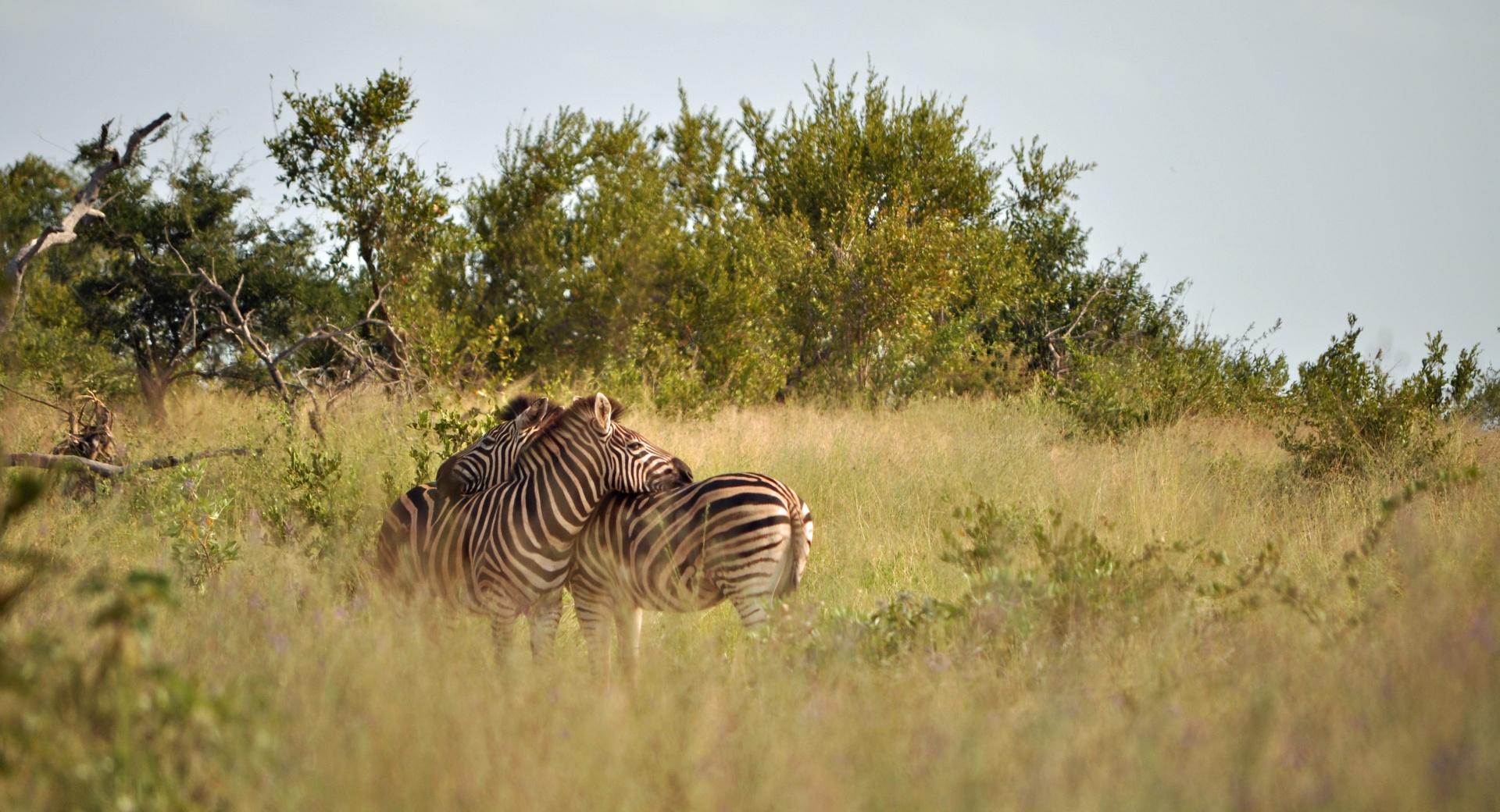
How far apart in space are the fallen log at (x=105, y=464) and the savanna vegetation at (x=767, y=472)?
107mm

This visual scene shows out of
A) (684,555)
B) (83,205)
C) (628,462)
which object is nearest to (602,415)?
(628,462)

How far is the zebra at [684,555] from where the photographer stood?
540 centimetres

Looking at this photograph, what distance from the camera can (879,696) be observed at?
11.8ft

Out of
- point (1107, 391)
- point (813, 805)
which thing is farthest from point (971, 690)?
point (1107, 391)

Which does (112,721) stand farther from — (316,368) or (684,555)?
(316,368)

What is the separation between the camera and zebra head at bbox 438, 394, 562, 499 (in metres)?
6.09

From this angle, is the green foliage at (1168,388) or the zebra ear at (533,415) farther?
the green foliage at (1168,388)

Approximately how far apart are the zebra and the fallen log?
14.5 feet

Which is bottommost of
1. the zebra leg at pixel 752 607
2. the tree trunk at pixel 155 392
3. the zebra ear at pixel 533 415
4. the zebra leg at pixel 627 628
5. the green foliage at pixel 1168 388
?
the zebra leg at pixel 627 628

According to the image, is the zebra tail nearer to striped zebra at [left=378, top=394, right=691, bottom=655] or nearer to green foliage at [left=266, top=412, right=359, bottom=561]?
striped zebra at [left=378, top=394, right=691, bottom=655]

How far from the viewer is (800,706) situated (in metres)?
3.53

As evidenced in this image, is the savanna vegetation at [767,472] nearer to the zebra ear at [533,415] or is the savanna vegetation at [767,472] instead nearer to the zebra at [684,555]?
the zebra at [684,555]

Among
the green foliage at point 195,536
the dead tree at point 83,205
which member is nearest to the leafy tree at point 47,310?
the dead tree at point 83,205

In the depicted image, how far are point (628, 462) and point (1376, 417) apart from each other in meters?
7.32
